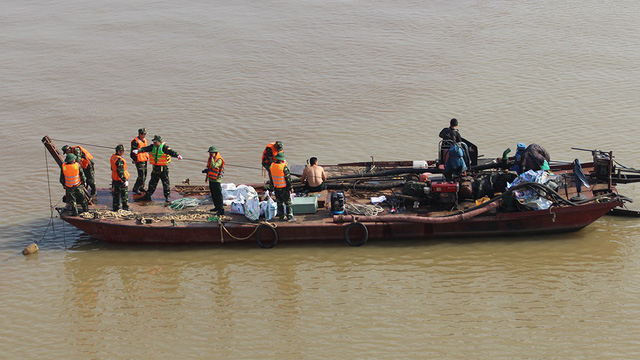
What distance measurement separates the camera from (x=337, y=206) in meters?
13.6

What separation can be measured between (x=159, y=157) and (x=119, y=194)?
1046 millimetres

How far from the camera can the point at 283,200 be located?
1359 cm

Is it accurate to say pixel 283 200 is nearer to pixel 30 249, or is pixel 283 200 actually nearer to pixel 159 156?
pixel 159 156

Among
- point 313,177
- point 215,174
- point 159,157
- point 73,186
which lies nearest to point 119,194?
point 73,186

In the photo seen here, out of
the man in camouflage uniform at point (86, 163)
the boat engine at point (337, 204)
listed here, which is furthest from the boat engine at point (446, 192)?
the man in camouflage uniform at point (86, 163)

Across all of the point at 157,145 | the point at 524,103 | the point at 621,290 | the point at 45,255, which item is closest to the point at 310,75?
the point at 524,103

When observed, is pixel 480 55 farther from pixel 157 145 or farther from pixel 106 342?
pixel 106 342

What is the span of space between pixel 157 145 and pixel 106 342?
4.52m

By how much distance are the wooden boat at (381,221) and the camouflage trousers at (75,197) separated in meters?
0.18

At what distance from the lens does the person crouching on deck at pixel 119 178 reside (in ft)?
45.5

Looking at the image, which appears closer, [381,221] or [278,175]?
[278,175]

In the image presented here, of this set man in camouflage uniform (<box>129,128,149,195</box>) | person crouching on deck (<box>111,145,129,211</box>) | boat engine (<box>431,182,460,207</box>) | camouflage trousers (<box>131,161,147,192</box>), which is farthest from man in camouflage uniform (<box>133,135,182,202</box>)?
boat engine (<box>431,182,460,207</box>)

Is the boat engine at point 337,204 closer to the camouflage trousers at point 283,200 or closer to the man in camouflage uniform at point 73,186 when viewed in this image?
the camouflage trousers at point 283,200

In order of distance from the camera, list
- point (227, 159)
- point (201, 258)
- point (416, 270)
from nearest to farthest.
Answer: point (416, 270) < point (201, 258) < point (227, 159)
